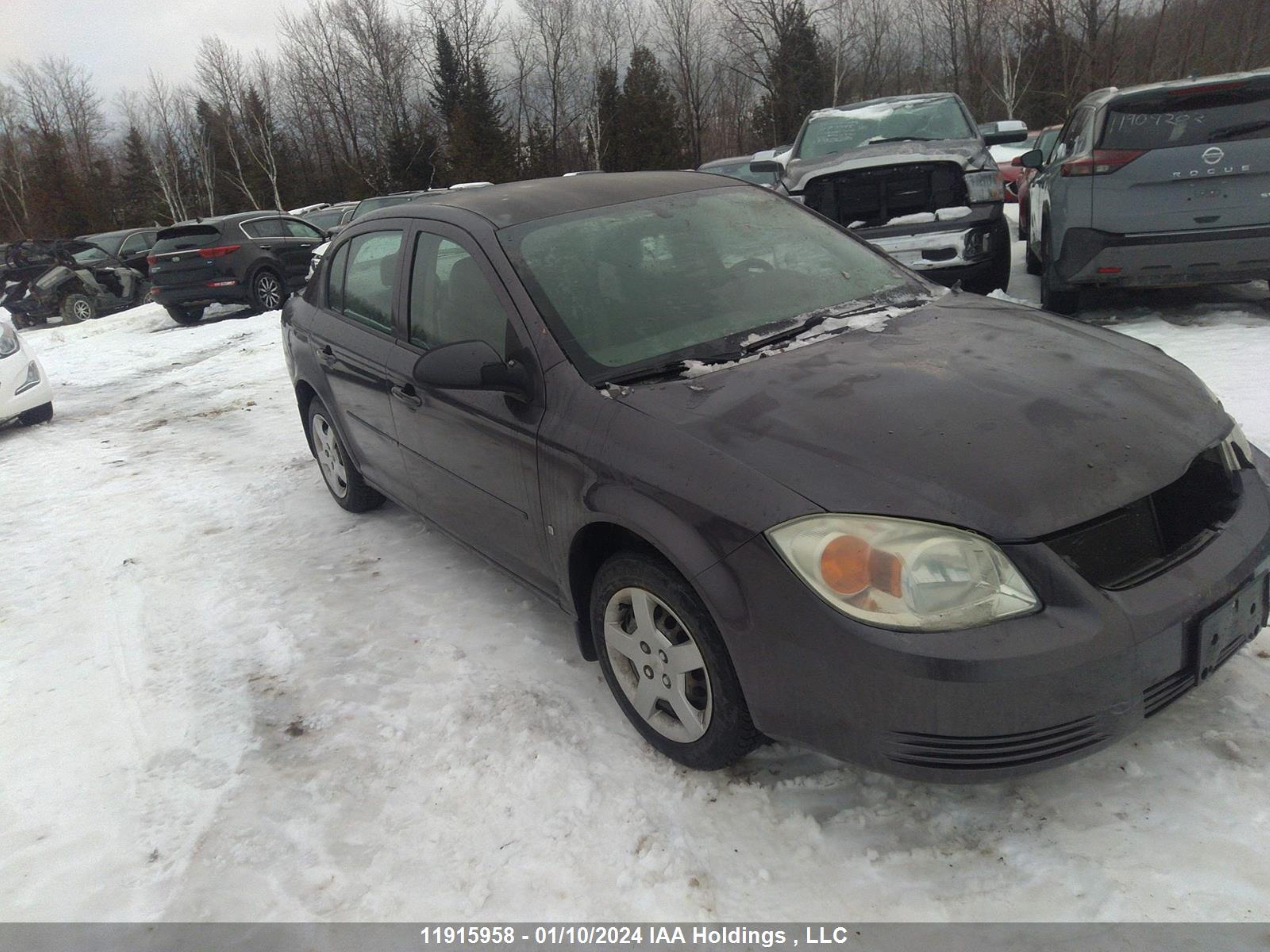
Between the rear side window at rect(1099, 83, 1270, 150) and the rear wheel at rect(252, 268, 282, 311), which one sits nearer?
the rear side window at rect(1099, 83, 1270, 150)

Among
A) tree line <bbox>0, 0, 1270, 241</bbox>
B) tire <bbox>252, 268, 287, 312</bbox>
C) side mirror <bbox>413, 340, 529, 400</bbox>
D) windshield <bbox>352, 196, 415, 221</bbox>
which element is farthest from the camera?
tree line <bbox>0, 0, 1270, 241</bbox>

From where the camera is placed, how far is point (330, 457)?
5043 mm

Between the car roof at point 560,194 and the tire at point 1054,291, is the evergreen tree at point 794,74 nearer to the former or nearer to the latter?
the tire at point 1054,291

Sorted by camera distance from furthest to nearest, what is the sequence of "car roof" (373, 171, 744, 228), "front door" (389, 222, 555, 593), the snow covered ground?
"car roof" (373, 171, 744, 228)
"front door" (389, 222, 555, 593)
the snow covered ground

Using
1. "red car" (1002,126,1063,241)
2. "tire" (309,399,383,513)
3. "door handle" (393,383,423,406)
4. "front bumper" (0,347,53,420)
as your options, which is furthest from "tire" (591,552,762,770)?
"front bumper" (0,347,53,420)

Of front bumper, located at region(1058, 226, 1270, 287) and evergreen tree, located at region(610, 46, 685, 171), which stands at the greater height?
evergreen tree, located at region(610, 46, 685, 171)

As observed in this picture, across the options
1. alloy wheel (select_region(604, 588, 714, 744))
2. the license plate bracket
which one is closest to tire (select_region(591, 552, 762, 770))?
alloy wheel (select_region(604, 588, 714, 744))

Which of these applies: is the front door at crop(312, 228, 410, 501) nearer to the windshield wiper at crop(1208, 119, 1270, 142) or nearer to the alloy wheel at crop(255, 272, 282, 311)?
the windshield wiper at crop(1208, 119, 1270, 142)

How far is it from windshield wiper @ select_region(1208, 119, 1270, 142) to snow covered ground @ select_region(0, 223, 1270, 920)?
8.67 feet

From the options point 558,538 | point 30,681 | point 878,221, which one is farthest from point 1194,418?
point 878,221

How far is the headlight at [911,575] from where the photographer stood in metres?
1.97

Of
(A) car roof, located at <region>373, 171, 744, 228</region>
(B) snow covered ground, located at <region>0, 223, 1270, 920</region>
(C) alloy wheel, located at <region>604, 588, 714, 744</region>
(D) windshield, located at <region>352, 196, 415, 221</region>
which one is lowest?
(B) snow covered ground, located at <region>0, 223, 1270, 920</region>

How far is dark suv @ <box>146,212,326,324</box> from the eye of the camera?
1408cm

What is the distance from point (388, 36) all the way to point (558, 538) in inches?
1966
